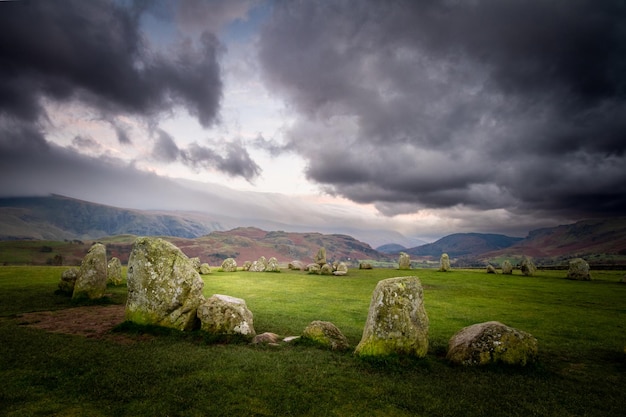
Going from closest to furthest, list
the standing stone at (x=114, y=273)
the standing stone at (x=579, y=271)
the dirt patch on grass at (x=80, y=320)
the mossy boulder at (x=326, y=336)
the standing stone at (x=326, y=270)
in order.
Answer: the mossy boulder at (x=326, y=336) → the dirt patch on grass at (x=80, y=320) → the standing stone at (x=114, y=273) → the standing stone at (x=579, y=271) → the standing stone at (x=326, y=270)

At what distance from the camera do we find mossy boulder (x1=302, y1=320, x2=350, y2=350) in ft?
43.5

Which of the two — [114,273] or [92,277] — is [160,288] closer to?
[92,277]

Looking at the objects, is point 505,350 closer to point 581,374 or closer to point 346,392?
point 581,374

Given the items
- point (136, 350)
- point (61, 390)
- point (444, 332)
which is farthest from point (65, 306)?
point (444, 332)

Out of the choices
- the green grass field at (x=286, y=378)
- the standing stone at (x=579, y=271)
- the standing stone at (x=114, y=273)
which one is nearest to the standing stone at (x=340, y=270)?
the standing stone at (x=114, y=273)

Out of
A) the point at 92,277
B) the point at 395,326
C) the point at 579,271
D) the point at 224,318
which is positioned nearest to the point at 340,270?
the point at 579,271

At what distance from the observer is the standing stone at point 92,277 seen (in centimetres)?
2317

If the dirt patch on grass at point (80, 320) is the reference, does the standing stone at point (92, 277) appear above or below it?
above

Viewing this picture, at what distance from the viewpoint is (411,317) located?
12.2 m

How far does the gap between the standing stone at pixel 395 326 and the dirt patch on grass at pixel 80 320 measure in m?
12.3

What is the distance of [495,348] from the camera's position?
1159 cm

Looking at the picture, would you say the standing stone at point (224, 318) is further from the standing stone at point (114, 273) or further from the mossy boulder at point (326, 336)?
the standing stone at point (114, 273)

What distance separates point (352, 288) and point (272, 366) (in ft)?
80.9

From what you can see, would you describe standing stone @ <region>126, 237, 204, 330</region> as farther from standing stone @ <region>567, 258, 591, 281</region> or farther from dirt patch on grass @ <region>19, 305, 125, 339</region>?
standing stone @ <region>567, 258, 591, 281</region>
